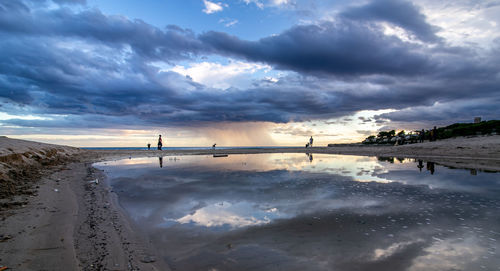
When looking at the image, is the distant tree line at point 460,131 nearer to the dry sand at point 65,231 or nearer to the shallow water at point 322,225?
the shallow water at point 322,225

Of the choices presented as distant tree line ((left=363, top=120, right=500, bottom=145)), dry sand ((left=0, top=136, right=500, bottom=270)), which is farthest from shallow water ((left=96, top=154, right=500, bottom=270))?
distant tree line ((left=363, top=120, right=500, bottom=145))

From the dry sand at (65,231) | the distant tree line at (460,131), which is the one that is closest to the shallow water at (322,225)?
the dry sand at (65,231)

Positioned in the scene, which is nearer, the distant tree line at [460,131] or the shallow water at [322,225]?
the shallow water at [322,225]

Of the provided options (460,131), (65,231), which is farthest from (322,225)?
(460,131)

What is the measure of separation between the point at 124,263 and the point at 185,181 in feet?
31.3

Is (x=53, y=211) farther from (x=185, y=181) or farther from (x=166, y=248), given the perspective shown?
(x=185, y=181)

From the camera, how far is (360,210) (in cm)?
778

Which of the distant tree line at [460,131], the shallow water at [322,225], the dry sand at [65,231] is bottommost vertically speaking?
the shallow water at [322,225]

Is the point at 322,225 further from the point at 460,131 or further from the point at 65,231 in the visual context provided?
the point at 460,131

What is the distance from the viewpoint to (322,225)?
643cm

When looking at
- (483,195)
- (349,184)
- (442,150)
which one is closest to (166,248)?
(349,184)

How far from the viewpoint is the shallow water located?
15.1 ft

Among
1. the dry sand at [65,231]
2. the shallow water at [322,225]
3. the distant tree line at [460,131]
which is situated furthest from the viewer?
the distant tree line at [460,131]

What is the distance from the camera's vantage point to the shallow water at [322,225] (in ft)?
15.1
